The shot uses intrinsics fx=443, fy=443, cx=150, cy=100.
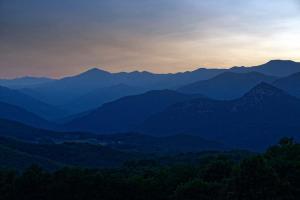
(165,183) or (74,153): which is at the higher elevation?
(165,183)

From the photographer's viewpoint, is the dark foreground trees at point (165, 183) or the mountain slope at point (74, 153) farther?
the mountain slope at point (74, 153)

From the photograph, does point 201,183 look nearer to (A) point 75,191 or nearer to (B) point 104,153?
(A) point 75,191

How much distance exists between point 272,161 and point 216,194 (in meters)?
6.69

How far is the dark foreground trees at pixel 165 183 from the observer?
37.2m

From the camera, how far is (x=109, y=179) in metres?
49.3

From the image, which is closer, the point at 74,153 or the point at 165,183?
the point at 165,183

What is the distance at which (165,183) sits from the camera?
4909cm

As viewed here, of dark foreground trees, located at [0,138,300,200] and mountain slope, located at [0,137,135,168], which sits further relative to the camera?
mountain slope, located at [0,137,135,168]

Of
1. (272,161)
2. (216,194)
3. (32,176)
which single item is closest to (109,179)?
(32,176)

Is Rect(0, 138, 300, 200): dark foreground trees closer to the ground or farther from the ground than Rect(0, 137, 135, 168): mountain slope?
farther from the ground

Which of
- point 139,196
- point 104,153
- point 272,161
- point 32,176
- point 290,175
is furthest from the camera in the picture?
point 104,153

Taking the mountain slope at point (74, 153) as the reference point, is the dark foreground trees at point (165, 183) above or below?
above

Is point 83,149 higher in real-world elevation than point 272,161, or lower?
lower

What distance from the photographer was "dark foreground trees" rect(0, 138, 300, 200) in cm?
3725
